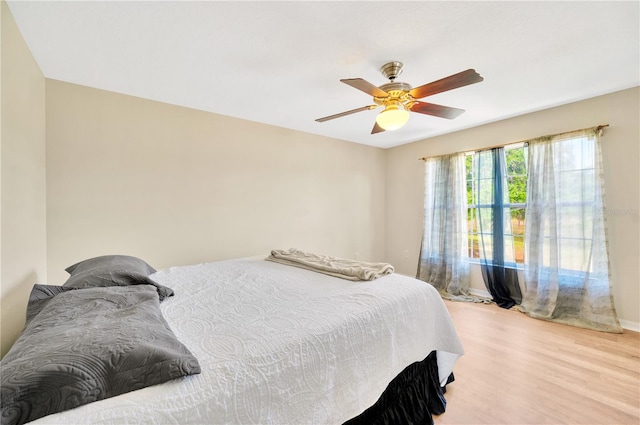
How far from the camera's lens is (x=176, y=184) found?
2961 millimetres

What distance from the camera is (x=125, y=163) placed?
2.68 metres

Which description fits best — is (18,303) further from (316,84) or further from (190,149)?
(316,84)

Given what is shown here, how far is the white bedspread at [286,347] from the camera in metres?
0.78

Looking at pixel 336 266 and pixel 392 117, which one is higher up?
pixel 392 117

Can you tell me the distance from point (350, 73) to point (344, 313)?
6.35 feet

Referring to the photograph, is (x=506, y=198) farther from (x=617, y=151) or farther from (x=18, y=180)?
(x=18, y=180)

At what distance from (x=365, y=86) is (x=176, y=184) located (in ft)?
7.48

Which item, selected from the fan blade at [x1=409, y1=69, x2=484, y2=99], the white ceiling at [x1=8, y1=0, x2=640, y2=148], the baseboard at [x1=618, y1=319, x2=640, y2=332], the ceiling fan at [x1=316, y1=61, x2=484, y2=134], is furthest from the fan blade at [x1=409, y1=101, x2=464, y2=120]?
the baseboard at [x1=618, y1=319, x2=640, y2=332]

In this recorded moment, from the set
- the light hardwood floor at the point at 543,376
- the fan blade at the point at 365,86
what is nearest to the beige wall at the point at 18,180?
the fan blade at the point at 365,86

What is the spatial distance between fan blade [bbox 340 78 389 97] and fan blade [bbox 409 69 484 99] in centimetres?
24

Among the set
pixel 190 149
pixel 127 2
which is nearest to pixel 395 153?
pixel 190 149

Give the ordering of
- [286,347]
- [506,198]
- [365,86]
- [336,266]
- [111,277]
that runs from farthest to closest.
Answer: [506,198]
[336,266]
[365,86]
[111,277]
[286,347]

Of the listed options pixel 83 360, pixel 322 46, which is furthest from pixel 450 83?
pixel 83 360

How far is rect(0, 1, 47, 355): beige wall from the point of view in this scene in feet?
Result: 4.91
